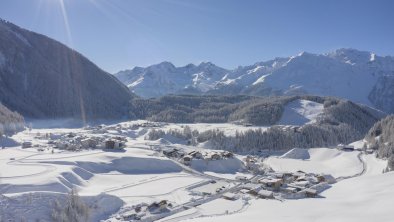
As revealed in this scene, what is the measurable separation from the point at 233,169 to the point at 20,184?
1641 inches

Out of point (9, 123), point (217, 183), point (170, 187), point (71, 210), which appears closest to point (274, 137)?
point (217, 183)

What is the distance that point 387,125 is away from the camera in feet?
362

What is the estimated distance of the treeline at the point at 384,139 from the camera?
3523 inches

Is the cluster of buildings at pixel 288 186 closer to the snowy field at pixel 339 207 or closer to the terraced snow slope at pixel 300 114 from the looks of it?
the snowy field at pixel 339 207

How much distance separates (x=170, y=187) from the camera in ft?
208

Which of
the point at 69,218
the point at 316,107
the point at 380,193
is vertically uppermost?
the point at 316,107

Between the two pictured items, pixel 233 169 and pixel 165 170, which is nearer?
pixel 165 170

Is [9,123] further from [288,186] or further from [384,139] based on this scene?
[384,139]

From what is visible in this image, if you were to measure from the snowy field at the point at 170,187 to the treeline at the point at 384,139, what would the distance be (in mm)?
2925

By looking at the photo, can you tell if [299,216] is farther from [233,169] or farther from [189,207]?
[233,169]

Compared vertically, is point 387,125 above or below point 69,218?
above

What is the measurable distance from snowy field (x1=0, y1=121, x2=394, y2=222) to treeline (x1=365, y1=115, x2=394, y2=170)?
9.60ft

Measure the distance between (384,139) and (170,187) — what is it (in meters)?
63.8

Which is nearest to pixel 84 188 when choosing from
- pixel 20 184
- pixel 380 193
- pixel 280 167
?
pixel 20 184
